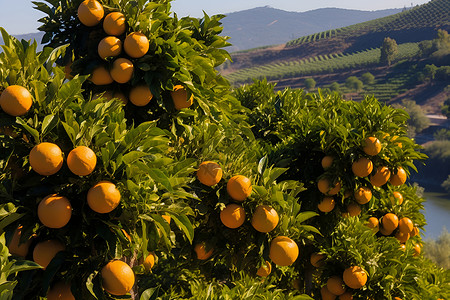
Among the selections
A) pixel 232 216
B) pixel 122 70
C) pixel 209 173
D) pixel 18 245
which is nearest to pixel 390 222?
pixel 232 216

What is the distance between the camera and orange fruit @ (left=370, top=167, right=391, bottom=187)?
4.04 m

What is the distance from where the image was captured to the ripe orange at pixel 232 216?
9.39ft

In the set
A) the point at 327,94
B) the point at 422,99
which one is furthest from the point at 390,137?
the point at 422,99

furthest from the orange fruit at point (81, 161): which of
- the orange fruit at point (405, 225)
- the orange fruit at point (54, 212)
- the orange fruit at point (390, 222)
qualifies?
the orange fruit at point (405, 225)

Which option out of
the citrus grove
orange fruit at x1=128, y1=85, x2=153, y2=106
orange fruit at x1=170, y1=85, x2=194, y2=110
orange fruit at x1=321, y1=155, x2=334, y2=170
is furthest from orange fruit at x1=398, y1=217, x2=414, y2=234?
orange fruit at x1=128, y1=85, x2=153, y2=106

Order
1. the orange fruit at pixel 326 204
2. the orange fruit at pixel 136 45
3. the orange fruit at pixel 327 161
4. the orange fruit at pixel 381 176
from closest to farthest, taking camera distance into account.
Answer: the orange fruit at pixel 136 45 < the orange fruit at pixel 381 176 < the orange fruit at pixel 327 161 < the orange fruit at pixel 326 204

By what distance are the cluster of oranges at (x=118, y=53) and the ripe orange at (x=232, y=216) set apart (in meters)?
0.87

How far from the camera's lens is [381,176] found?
4.04 meters

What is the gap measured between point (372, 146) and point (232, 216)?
1.84 m

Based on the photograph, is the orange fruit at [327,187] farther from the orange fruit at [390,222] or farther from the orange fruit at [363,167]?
the orange fruit at [390,222]

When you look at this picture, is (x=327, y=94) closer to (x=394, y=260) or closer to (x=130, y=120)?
(x=394, y=260)

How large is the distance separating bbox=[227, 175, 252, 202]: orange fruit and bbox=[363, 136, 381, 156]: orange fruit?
1.64 metres

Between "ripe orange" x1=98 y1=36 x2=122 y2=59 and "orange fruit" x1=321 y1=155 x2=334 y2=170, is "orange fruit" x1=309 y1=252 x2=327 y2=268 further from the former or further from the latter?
"ripe orange" x1=98 y1=36 x2=122 y2=59

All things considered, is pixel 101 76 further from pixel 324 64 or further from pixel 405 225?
pixel 324 64
